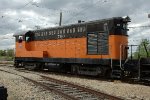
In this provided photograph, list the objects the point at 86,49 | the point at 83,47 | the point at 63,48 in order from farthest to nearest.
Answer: the point at 63,48 < the point at 83,47 < the point at 86,49

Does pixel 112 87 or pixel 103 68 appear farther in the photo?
pixel 103 68

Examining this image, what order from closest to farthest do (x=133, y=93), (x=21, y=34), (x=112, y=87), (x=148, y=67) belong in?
(x=133, y=93) < (x=112, y=87) < (x=148, y=67) < (x=21, y=34)

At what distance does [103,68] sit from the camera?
707 inches

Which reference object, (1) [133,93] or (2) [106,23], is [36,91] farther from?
(2) [106,23]

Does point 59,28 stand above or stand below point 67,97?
above

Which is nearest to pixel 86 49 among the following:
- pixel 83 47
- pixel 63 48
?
pixel 83 47

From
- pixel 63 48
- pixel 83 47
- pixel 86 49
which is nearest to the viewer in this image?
pixel 86 49

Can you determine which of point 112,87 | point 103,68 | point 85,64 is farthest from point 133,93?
point 85,64

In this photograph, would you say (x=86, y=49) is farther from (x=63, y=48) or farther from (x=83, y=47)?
(x=63, y=48)

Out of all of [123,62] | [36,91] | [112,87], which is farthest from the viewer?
[123,62]

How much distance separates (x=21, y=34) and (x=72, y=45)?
811 centimetres

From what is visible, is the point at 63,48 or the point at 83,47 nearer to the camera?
the point at 83,47

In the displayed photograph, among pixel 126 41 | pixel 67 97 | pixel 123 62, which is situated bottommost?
pixel 67 97

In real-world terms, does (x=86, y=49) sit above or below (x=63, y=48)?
below
